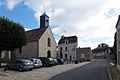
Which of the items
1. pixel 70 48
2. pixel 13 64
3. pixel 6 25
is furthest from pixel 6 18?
pixel 70 48

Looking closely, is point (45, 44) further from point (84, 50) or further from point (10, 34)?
point (84, 50)

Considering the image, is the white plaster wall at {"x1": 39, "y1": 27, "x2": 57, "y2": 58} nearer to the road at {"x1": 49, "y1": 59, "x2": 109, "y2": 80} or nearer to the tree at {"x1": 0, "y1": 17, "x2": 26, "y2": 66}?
the tree at {"x1": 0, "y1": 17, "x2": 26, "y2": 66}

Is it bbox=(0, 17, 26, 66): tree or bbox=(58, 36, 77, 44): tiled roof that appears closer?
bbox=(0, 17, 26, 66): tree

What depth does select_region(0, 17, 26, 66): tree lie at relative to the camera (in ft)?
113

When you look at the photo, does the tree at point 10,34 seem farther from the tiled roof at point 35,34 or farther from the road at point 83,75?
the tiled roof at point 35,34

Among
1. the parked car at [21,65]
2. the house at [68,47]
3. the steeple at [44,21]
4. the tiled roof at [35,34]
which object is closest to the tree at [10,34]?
the parked car at [21,65]

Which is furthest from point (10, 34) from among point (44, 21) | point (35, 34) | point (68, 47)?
point (68, 47)

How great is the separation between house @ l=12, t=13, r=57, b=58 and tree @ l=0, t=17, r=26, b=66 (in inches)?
648

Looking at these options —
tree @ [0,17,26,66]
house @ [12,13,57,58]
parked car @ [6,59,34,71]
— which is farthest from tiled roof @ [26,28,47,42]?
parked car @ [6,59,34,71]

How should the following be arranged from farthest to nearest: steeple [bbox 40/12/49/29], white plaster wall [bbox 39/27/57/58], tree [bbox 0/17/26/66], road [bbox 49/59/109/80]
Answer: steeple [bbox 40/12/49/29] → white plaster wall [bbox 39/27/57/58] → tree [bbox 0/17/26/66] → road [bbox 49/59/109/80]

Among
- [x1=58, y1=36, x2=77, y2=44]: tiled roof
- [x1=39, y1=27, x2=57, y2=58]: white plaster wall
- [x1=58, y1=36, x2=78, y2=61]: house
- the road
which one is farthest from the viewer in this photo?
[x1=58, y1=36, x2=77, y2=44]: tiled roof

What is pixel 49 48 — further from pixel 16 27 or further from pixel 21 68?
pixel 21 68

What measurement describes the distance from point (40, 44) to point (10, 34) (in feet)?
65.9

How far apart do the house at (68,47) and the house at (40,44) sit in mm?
24615
